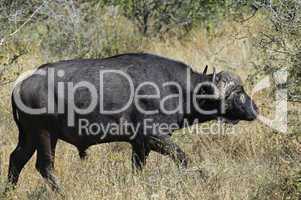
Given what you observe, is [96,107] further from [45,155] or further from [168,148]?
[168,148]

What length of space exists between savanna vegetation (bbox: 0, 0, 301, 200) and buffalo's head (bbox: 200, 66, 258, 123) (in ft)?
0.63

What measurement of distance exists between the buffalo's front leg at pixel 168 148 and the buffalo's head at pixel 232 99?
914mm

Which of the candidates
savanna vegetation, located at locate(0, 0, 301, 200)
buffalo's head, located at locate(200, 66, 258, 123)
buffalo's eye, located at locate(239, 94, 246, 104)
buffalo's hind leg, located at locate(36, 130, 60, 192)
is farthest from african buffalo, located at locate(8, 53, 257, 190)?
buffalo's eye, located at locate(239, 94, 246, 104)

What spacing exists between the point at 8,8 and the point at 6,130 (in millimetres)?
2399

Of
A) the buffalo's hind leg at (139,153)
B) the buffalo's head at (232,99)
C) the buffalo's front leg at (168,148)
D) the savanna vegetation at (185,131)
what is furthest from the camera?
the buffalo's head at (232,99)

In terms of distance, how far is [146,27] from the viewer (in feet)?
50.8

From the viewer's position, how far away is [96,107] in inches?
315

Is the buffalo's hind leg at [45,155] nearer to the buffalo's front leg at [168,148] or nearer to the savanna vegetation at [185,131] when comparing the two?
the savanna vegetation at [185,131]

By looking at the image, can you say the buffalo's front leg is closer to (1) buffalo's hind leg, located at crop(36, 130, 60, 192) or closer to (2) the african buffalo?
(2) the african buffalo

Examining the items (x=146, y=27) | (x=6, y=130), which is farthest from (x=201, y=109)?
(x=146, y=27)

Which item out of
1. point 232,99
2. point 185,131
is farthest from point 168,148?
point 185,131

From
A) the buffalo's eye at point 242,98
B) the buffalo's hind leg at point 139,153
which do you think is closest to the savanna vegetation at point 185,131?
the buffalo's hind leg at point 139,153

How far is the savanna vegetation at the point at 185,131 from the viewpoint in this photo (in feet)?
23.6

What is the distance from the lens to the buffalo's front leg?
7867mm
